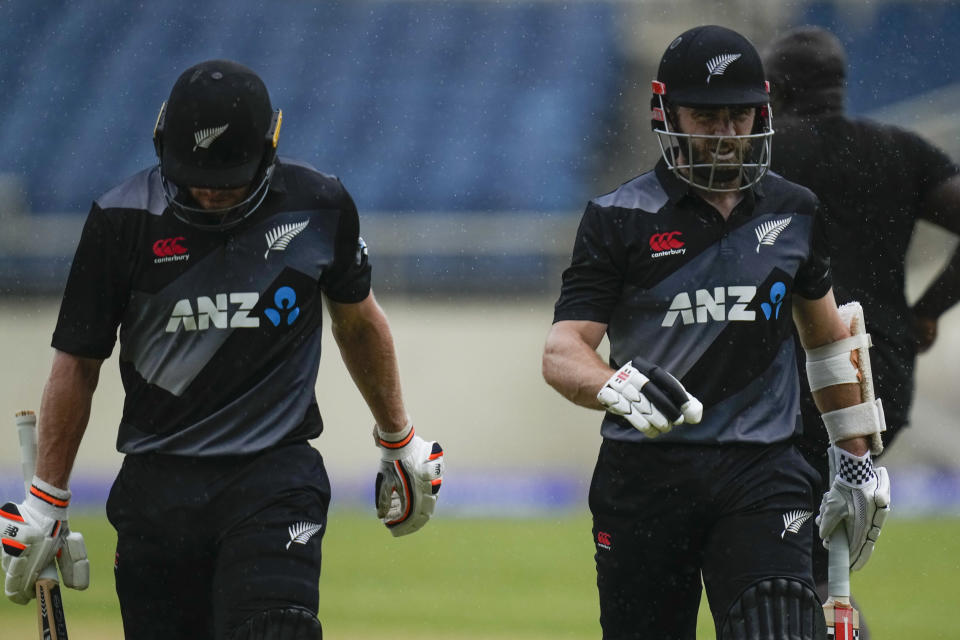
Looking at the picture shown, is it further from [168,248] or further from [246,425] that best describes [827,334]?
[168,248]

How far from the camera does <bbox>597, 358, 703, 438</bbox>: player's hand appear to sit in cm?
374

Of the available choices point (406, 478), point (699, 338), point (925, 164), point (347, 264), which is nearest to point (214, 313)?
point (347, 264)

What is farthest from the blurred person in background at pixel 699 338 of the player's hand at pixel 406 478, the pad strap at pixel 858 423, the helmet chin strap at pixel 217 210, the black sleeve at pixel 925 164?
→ the black sleeve at pixel 925 164

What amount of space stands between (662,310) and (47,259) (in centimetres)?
1196

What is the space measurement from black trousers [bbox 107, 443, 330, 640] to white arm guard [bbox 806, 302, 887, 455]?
149 cm

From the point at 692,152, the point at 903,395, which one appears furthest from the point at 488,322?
the point at 692,152

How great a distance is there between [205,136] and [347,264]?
0.57 meters

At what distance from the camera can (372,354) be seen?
455 cm

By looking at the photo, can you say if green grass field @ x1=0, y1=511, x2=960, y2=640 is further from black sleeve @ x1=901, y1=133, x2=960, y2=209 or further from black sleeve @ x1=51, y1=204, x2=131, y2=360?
black sleeve @ x1=51, y1=204, x2=131, y2=360

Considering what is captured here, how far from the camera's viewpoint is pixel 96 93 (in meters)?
19.3

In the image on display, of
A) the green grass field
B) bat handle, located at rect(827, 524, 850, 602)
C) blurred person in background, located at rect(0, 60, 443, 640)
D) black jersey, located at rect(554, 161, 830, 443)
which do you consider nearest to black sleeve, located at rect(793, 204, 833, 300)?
black jersey, located at rect(554, 161, 830, 443)

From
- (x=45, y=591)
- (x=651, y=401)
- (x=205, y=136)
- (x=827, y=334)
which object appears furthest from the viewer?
(x=827, y=334)

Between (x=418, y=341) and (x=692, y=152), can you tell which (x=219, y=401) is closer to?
(x=692, y=152)

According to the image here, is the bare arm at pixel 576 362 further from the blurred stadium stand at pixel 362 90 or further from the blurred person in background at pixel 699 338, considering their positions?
the blurred stadium stand at pixel 362 90
